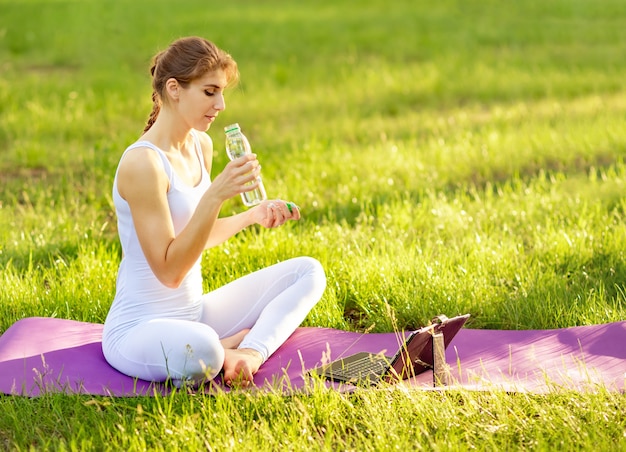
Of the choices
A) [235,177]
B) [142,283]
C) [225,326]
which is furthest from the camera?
[225,326]

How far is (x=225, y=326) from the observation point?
4.26m

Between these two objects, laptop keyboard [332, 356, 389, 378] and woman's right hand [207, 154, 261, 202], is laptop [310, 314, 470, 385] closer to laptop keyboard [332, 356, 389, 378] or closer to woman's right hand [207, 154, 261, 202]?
laptop keyboard [332, 356, 389, 378]

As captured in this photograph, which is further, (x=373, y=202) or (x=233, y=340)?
(x=373, y=202)

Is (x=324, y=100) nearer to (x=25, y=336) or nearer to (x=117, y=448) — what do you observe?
(x=25, y=336)

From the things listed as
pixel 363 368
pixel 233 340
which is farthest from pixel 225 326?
pixel 363 368

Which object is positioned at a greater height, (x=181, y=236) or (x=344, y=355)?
(x=181, y=236)

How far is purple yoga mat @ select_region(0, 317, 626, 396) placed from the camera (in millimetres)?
3703

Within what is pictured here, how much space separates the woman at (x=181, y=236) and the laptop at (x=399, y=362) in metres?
0.34

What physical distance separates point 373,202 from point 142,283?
9.20 feet

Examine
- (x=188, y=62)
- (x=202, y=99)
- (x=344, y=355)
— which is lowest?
(x=344, y=355)

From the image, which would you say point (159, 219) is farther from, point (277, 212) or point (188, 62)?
point (188, 62)

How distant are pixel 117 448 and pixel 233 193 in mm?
1007

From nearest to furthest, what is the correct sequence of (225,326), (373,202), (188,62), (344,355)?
(188,62) < (344,355) < (225,326) < (373,202)

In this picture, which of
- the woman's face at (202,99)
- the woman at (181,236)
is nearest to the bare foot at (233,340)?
the woman at (181,236)
